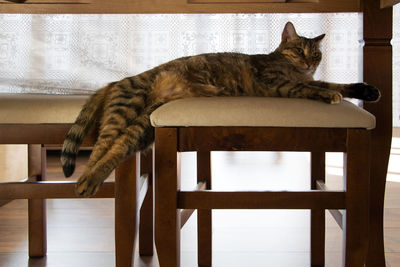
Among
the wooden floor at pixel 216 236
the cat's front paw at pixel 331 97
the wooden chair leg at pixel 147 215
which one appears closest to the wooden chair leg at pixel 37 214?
the wooden floor at pixel 216 236

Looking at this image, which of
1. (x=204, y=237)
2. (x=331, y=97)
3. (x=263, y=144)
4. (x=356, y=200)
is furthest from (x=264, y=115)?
(x=204, y=237)

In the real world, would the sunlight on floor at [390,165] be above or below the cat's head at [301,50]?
below

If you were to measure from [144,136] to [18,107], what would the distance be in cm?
35

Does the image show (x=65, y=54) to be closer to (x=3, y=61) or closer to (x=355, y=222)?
(x=3, y=61)

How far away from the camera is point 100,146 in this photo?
1.17 meters

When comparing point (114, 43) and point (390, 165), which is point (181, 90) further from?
point (390, 165)

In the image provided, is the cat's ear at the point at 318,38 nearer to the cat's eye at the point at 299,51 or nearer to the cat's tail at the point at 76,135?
the cat's eye at the point at 299,51

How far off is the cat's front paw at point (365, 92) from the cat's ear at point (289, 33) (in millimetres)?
324

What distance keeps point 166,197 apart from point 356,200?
428 mm

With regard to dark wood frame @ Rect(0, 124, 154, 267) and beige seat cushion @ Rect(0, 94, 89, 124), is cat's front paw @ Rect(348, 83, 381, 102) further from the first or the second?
beige seat cushion @ Rect(0, 94, 89, 124)

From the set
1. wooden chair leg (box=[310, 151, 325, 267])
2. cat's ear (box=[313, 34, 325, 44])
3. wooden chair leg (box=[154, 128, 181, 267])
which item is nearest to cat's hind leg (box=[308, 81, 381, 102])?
cat's ear (box=[313, 34, 325, 44])

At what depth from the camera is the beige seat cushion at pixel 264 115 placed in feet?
3.57

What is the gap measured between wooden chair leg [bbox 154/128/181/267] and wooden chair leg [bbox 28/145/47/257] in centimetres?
71

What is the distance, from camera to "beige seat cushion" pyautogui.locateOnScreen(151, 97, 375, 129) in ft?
3.57
